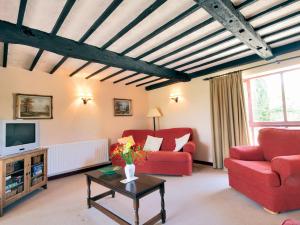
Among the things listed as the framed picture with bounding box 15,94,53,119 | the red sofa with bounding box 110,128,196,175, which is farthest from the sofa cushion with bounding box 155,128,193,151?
the framed picture with bounding box 15,94,53,119

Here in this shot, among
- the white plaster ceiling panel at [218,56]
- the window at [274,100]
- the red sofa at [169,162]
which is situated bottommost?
the red sofa at [169,162]

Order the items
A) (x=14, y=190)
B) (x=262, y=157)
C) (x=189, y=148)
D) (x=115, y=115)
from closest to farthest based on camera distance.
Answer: (x=14, y=190)
(x=262, y=157)
(x=189, y=148)
(x=115, y=115)

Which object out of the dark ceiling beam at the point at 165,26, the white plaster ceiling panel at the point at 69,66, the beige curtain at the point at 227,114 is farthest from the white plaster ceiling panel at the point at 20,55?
the beige curtain at the point at 227,114

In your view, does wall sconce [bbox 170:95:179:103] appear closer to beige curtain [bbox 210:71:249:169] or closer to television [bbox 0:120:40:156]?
beige curtain [bbox 210:71:249:169]

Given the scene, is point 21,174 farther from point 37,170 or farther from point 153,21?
point 153,21

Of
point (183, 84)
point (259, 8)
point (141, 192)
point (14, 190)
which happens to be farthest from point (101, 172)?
point (183, 84)

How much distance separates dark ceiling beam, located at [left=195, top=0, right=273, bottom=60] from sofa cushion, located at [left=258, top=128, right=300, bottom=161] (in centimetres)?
132

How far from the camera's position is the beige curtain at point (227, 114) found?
357cm

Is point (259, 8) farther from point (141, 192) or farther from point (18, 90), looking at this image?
point (18, 90)

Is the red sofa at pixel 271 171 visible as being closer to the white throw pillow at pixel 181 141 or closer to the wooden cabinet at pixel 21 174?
the white throw pillow at pixel 181 141

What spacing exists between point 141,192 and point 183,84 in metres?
3.50

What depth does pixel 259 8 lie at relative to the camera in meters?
2.03

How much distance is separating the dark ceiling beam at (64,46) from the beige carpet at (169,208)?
212 centimetres

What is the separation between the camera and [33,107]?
3600 millimetres
